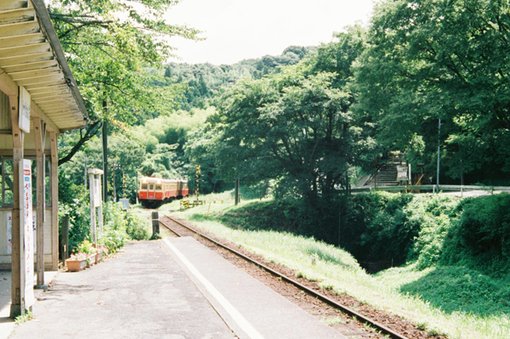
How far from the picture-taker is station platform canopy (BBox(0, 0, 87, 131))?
5.11 meters

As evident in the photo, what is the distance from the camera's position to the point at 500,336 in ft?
28.3

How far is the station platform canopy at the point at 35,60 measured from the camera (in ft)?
16.8

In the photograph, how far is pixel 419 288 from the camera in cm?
1850

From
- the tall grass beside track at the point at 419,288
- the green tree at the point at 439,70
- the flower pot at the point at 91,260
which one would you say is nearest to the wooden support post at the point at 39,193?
the flower pot at the point at 91,260

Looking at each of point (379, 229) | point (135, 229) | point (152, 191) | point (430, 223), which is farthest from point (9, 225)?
point (152, 191)

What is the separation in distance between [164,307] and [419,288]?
12471mm

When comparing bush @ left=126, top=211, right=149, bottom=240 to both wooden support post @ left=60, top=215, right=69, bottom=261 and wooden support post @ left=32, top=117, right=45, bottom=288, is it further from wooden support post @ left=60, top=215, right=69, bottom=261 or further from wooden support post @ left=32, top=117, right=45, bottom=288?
wooden support post @ left=32, top=117, right=45, bottom=288

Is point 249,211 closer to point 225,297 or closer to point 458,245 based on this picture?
point 458,245

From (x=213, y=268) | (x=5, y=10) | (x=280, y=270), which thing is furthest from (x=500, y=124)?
(x=5, y=10)

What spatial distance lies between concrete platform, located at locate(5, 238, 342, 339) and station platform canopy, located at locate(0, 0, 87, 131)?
3350mm

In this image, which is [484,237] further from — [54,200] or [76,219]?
[54,200]

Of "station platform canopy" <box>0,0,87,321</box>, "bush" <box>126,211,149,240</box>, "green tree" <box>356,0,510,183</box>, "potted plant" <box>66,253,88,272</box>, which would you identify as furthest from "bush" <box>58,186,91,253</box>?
"green tree" <box>356,0,510,183</box>

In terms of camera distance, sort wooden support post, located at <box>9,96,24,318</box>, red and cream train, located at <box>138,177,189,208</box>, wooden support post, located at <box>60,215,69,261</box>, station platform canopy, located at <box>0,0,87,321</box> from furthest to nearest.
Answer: red and cream train, located at <box>138,177,189,208</box> < wooden support post, located at <box>60,215,69,261</box> < wooden support post, located at <box>9,96,24,318</box> < station platform canopy, located at <box>0,0,87,321</box>

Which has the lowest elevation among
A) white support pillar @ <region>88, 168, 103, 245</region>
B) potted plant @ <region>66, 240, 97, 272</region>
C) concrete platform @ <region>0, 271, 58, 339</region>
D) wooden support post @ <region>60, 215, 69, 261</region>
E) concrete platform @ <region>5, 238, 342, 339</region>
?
concrete platform @ <region>5, 238, 342, 339</region>
